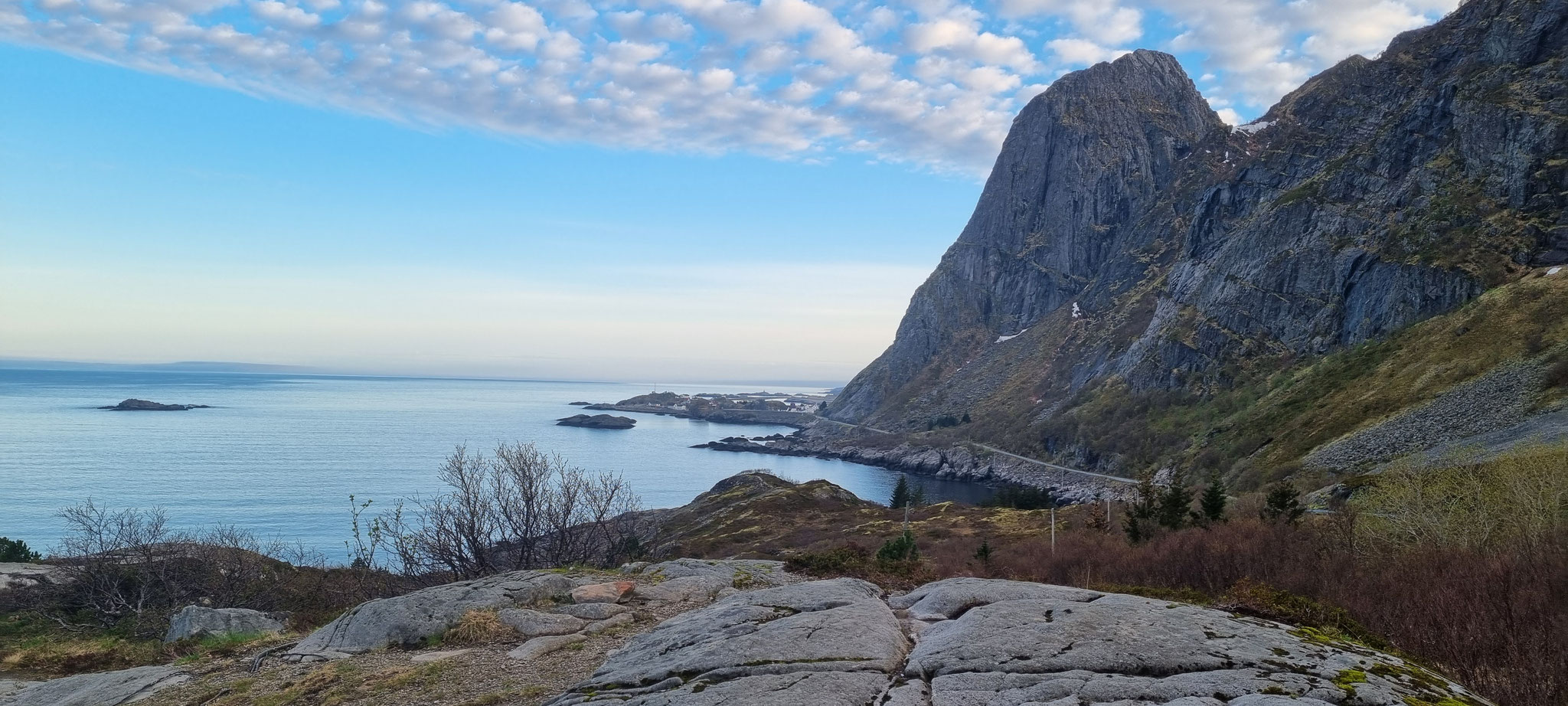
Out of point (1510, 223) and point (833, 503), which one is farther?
point (1510, 223)

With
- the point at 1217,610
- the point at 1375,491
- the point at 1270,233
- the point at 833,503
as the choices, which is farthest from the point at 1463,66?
the point at 1217,610

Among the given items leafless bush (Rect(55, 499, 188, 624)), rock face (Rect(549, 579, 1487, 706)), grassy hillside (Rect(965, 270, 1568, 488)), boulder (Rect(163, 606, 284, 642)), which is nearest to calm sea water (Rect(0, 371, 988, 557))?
leafless bush (Rect(55, 499, 188, 624))

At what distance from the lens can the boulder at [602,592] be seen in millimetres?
17375

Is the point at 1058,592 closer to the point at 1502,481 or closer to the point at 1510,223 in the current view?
the point at 1502,481

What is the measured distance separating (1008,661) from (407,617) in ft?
41.8

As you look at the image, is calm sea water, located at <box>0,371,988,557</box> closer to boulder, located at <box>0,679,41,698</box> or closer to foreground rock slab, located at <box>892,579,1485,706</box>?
boulder, located at <box>0,679,41,698</box>

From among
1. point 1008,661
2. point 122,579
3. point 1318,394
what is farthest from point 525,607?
point 1318,394

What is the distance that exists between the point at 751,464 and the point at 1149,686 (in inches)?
7055

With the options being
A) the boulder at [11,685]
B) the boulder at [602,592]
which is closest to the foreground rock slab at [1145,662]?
the boulder at [602,592]

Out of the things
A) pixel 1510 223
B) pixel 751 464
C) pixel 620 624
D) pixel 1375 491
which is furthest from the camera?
pixel 751 464

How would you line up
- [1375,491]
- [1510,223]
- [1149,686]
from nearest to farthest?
[1149,686]
[1375,491]
[1510,223]

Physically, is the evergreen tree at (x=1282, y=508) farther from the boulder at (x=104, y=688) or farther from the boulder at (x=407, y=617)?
the boulder at (x=104, y=688)

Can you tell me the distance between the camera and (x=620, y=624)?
50.6 feet

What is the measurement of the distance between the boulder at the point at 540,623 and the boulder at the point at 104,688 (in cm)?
599
